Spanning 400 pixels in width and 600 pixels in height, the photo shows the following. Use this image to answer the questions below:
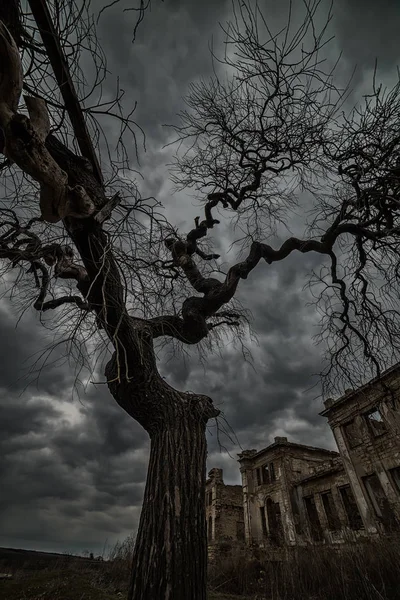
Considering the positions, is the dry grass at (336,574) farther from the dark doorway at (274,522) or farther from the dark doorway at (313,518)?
the dark doorway at (274,522)

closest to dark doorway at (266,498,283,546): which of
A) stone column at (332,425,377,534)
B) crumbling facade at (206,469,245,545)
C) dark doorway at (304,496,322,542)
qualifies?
dark doorway at (304,496,322,542)

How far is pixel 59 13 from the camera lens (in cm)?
164

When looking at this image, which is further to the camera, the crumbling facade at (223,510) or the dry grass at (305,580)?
the crumbling facade at (223,510)

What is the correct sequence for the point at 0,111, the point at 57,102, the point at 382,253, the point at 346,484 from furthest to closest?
the point at 346,484, the point at 382,253, the point at 57,102, the point at 0,111

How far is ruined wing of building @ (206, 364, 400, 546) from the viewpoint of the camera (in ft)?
43.6

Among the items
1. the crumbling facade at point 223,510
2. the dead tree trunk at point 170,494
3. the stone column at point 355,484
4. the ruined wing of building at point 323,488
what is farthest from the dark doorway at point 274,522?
the dead tree trunk at point 170,494

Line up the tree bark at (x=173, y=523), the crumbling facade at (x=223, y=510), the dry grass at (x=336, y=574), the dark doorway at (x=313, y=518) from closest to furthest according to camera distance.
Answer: the tree bark at (x=173, y=523) → the dry grass at (x=336, y=574) → the dark doorway at (x=313, y=518) → the crumbling facade at (x=223, y=510)

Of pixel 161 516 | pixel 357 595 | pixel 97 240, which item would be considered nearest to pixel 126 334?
pixel 97 240

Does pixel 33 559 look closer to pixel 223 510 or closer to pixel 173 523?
pixel 223 510

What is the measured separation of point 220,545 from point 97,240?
2404 cm

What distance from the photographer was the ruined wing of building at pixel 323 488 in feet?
43.6

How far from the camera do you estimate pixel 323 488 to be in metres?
17.1

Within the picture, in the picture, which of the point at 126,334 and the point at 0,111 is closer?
the point at 0,111

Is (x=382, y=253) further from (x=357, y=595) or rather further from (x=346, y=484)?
(x=346, y=484)
